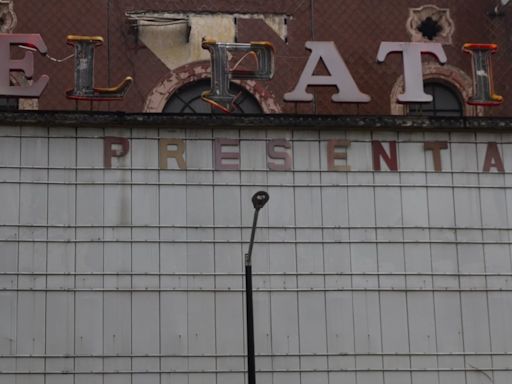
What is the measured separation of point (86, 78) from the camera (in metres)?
26.8

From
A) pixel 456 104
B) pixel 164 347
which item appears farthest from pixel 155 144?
pixel 456 104

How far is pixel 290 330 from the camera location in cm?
2598

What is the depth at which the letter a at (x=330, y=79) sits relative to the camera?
2741 centimetres

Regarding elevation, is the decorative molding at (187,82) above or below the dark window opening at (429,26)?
below

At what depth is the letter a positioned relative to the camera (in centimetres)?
2741

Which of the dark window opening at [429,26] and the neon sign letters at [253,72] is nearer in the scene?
the neon sign letters at [253,72]

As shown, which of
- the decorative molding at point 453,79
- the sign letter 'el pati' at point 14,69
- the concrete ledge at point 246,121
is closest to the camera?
the concrete ledge at point 246,121

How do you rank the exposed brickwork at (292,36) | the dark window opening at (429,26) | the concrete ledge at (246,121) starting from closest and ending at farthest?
the concrete ledge at (246,121) < the exposed brickwork at (292,36) < the dark window opening at (429,26)

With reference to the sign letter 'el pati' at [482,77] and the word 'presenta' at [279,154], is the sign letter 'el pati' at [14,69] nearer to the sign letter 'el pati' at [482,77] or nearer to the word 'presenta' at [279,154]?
the word 'presenta' at [279,154]

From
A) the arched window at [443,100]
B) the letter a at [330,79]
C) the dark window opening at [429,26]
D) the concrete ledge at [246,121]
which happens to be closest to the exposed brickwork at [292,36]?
the dark window opening at [429,26]

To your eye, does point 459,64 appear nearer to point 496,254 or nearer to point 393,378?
point 496,254

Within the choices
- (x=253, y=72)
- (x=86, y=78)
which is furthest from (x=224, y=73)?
(x=86, y=78)

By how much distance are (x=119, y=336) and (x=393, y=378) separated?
552 cm

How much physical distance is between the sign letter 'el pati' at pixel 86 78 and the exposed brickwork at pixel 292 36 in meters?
4.12
